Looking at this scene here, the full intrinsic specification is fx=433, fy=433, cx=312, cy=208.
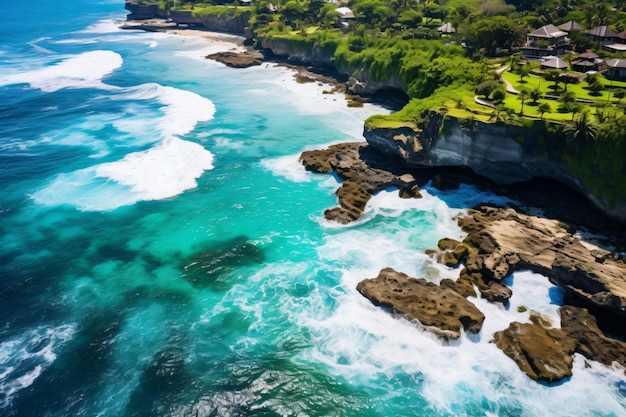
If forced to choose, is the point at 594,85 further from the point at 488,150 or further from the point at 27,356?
the point at 27,356

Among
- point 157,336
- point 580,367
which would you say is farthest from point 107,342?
point 580,367

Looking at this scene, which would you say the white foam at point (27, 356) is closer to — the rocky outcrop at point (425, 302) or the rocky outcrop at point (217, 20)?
the rocky outcrop at point (425, 302)

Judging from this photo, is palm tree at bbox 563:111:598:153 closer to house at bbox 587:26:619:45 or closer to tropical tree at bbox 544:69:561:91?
tropical tree at bbox 544:69:561:91

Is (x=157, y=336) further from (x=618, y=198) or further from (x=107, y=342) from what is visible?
(x=618, y=198)

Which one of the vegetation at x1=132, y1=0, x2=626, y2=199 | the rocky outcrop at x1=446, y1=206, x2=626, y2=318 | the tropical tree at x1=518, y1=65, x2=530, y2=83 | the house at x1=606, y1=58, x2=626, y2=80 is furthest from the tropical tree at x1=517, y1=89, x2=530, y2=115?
the house at x1=606, y1=58, x2=626, y2=80

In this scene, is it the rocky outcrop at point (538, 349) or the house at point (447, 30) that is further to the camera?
the house at point (447, 30)

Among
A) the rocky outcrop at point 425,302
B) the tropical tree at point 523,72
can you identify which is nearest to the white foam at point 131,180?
the rocky outcrop at point 425,302
